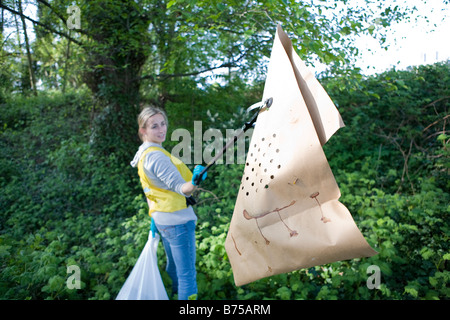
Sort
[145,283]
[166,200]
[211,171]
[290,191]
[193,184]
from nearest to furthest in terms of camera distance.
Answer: [290,191], [193,184], [166,200], [145,283], [211,171]

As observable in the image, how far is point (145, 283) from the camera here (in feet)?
8.40

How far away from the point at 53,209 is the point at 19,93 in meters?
5.54

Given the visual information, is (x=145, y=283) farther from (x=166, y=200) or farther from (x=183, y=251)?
(x=166, y=200)

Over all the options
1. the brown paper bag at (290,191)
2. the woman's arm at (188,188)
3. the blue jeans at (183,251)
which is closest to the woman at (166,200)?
the blue jeans at (183,251)

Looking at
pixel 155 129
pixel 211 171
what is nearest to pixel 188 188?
pixel 155 129

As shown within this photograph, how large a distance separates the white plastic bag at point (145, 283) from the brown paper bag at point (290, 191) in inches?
61.9

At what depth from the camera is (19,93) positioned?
8953mm

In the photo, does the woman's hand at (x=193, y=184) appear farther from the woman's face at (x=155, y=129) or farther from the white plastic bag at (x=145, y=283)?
the white plastic bag at (x=145, y=283)

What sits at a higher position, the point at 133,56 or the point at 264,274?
the point at 133,56

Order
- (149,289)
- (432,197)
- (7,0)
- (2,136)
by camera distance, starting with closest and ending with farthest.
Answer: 1. (149,289)
2. (432,197)
3. (7,0)
4. (2,136)

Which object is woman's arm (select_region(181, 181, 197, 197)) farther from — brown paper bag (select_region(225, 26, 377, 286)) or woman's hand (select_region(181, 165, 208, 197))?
brown paper bag (select_region(225, 26, 377, 286))

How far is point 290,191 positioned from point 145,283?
198cm

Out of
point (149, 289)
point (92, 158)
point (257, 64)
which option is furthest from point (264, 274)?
point (92, 158)
